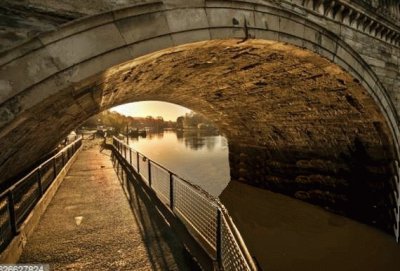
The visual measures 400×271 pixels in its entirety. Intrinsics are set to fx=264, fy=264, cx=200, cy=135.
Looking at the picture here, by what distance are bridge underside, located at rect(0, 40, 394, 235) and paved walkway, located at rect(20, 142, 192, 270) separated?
5.61 ft

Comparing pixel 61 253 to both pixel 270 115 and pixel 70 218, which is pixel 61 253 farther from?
pixel 270 115

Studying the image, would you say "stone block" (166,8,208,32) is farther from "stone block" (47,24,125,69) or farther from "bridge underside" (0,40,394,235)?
"stone block" (47,24,125,69)

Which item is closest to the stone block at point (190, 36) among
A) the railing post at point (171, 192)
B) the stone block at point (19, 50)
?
the stone block at point (19, 50)

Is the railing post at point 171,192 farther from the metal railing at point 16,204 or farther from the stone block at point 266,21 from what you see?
the stone block at point 266,21

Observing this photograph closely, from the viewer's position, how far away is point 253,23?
15.9 feet

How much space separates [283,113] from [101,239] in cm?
733

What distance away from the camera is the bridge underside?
5.70m

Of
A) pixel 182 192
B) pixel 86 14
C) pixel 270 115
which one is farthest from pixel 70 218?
pixel 270 115

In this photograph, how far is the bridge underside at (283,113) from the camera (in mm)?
5699

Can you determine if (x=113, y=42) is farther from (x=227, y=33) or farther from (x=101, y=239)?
(x=101, y=239)

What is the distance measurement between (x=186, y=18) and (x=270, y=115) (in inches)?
269

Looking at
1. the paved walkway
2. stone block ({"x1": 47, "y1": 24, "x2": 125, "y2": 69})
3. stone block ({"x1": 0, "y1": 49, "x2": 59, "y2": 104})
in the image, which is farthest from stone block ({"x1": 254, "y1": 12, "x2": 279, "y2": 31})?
the paved walkway

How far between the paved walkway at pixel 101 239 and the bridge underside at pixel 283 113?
1.71 meters

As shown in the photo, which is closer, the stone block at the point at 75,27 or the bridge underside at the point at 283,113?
the stone block at the point at 75,27
